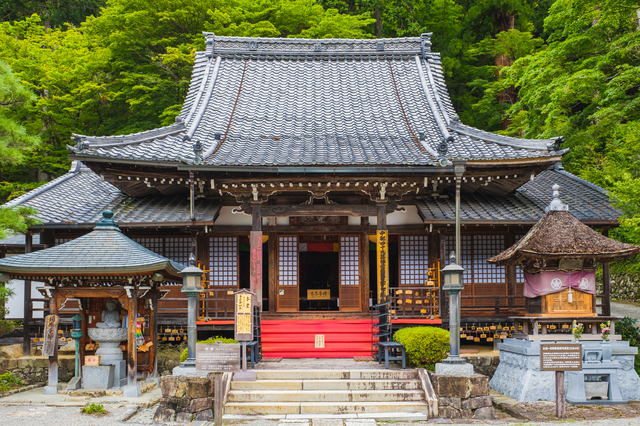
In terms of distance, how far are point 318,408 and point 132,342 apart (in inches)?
157

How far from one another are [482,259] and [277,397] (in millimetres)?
7197

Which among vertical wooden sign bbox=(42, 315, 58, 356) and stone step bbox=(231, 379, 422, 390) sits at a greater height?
vertical wooden sign bbox=(42, 315, 58, 356)

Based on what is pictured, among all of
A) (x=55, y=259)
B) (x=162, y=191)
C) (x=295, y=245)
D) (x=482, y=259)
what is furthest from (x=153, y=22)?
(x=482, y=259)

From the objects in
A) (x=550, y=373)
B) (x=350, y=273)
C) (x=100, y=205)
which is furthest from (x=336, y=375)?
(x=100, y=205)

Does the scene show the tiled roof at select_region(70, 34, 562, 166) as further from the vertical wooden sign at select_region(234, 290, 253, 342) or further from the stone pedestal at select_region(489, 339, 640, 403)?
the stone pedestal at select_region(489, 339, 640, 403)

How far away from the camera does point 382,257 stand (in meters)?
12.3

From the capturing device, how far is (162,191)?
13.8m

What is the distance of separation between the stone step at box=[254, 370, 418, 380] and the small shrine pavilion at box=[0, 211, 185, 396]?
2663mm

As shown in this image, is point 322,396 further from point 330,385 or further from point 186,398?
point 186,398

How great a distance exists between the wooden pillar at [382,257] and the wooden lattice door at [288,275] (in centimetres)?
268

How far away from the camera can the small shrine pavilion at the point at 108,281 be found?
9.75 m

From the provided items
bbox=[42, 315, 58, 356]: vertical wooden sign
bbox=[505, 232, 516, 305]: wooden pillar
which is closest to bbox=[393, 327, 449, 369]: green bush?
bbox=[505, 232, 516, 305]: wooden pillar

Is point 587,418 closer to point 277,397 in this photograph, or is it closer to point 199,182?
point 277,397

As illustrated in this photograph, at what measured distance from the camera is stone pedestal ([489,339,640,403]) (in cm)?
1023
